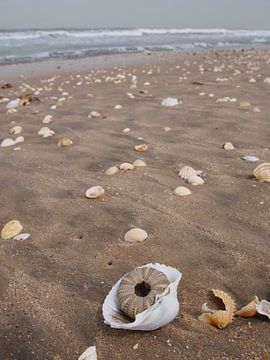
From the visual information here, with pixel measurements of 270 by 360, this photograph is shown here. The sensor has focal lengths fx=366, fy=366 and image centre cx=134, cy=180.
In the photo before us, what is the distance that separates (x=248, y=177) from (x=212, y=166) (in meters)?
0.35

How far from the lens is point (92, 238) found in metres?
2.28

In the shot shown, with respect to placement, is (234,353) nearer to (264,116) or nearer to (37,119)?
(264,116)

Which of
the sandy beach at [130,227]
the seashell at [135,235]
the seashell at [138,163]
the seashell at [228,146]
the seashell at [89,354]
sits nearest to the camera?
the seashell at [89,354]

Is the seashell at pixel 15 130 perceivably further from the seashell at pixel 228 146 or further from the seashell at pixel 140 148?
the seashell at pixel 228 146

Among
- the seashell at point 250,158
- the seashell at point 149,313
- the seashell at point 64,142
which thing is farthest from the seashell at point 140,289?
the seashell at point 64,142

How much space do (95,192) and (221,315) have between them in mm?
1396

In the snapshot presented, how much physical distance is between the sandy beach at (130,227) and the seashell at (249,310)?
29mm

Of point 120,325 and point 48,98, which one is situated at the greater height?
point 120,325

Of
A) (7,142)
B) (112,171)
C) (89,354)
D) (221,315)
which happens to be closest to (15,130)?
(7,142)

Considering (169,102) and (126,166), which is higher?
(126,166)

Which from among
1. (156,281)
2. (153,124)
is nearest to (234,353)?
(156,281)

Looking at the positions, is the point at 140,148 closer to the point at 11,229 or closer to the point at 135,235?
the point at 135,235

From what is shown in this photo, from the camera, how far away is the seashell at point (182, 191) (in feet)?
8.86

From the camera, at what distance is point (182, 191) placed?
2.71 m
